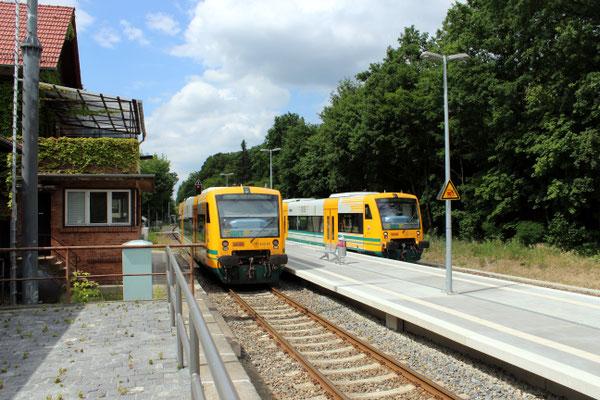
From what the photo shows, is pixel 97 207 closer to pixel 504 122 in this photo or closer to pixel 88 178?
pixel 88 178

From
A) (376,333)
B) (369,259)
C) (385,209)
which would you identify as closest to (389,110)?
(385,209)

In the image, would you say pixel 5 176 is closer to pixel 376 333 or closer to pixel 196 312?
pixel 376 333

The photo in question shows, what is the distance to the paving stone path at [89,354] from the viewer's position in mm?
4414

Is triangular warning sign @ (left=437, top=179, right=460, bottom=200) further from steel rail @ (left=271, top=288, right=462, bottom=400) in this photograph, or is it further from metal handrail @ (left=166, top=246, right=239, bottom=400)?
metal handrail @ (left=166, top=246, right=239, bottom=400)

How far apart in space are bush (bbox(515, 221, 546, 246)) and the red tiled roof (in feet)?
68.7

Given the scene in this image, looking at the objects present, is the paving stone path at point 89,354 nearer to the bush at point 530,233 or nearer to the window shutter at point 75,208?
the window shutter at point 75,208

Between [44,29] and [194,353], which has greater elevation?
[44,29]

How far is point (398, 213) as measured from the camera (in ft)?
60.9

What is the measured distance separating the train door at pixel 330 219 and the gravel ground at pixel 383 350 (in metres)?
11.4

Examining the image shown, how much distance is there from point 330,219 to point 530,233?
9463 mm

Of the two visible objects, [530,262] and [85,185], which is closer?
[85,185]

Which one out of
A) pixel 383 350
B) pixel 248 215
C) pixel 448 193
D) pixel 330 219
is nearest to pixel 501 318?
pixel 383 350

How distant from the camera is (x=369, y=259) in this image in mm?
17312

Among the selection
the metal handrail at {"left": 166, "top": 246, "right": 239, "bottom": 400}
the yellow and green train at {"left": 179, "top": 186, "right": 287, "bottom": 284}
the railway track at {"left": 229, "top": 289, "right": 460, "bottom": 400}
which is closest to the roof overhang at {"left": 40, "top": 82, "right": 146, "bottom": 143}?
the yellow and green train at {"left": 179, "top": 186, "right": 287, "bottom": 284}
